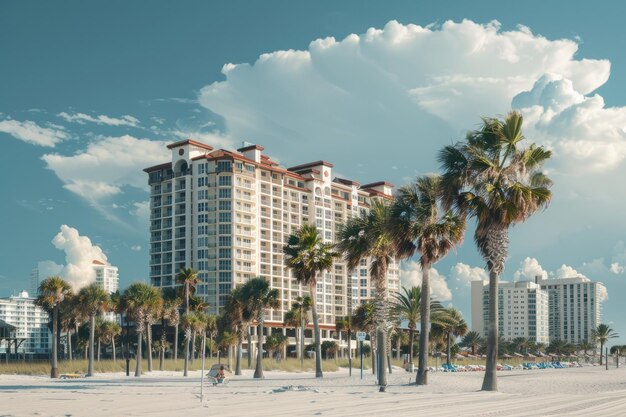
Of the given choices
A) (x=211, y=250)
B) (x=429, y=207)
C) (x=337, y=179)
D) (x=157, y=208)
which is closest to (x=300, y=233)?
(x=429, y=207)

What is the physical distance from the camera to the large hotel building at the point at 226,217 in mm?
139125

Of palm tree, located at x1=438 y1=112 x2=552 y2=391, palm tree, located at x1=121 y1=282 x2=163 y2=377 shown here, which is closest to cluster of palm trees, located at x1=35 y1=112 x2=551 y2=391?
palm tree, located at x1=438 y1=112 x2=552 y2=391

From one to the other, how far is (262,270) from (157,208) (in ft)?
78.7

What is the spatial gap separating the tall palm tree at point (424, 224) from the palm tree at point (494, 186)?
7.81ft

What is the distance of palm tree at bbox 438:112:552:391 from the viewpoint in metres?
34.1

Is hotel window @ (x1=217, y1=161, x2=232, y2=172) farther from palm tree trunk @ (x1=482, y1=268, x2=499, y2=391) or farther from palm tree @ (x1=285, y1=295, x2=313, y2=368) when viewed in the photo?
palm tree trunk @ (x1=482, y1=268, x2=499, y2=391)

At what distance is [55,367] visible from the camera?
64125 millimetres

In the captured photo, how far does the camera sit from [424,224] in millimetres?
37938

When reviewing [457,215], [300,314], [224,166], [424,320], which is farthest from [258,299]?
[224,166]

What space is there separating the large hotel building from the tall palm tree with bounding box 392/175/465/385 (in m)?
94.5

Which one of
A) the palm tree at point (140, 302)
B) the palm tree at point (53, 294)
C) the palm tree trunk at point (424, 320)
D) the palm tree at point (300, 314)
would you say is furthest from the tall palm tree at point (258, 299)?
the palm tree at point (300, 314)

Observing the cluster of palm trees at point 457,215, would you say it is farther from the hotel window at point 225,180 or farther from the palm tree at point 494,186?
the hotel window at point 225,180

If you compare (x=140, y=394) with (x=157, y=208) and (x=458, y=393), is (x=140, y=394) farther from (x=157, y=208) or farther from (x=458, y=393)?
(x=157, y=208)

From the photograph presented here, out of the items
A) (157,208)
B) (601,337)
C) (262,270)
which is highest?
(157,208)
